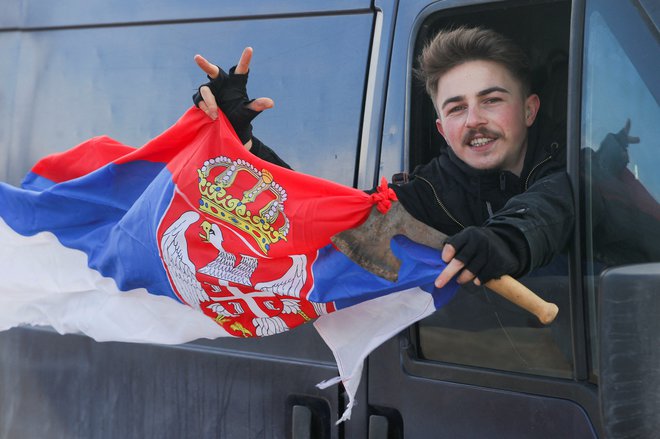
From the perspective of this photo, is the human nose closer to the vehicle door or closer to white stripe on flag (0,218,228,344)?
the vehicle door

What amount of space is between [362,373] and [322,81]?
0.79 meters

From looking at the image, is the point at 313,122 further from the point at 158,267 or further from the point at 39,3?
the point at 39,3

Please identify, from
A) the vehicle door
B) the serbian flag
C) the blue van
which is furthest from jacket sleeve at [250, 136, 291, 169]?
the vehicle door

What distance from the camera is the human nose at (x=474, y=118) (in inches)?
85.9

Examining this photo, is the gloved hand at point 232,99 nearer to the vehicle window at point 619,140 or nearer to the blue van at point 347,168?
the blue van at point 347,168

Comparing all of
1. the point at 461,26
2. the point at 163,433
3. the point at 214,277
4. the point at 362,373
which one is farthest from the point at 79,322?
the point at 461,26

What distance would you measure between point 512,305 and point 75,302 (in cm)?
139

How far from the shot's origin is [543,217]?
185cm

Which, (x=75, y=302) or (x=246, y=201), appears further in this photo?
(x=75, y=302)

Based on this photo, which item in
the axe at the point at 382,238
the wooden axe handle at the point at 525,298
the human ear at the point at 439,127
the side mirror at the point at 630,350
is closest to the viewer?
the side mirror at the point at 630,350

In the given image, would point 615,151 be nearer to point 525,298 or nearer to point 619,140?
point 619,140

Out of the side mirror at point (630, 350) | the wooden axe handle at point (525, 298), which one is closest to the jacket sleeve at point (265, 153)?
the wooden axe handle at point (525, 298)

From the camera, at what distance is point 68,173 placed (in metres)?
2.75

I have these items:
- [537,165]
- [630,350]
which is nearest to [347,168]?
[537,165]
